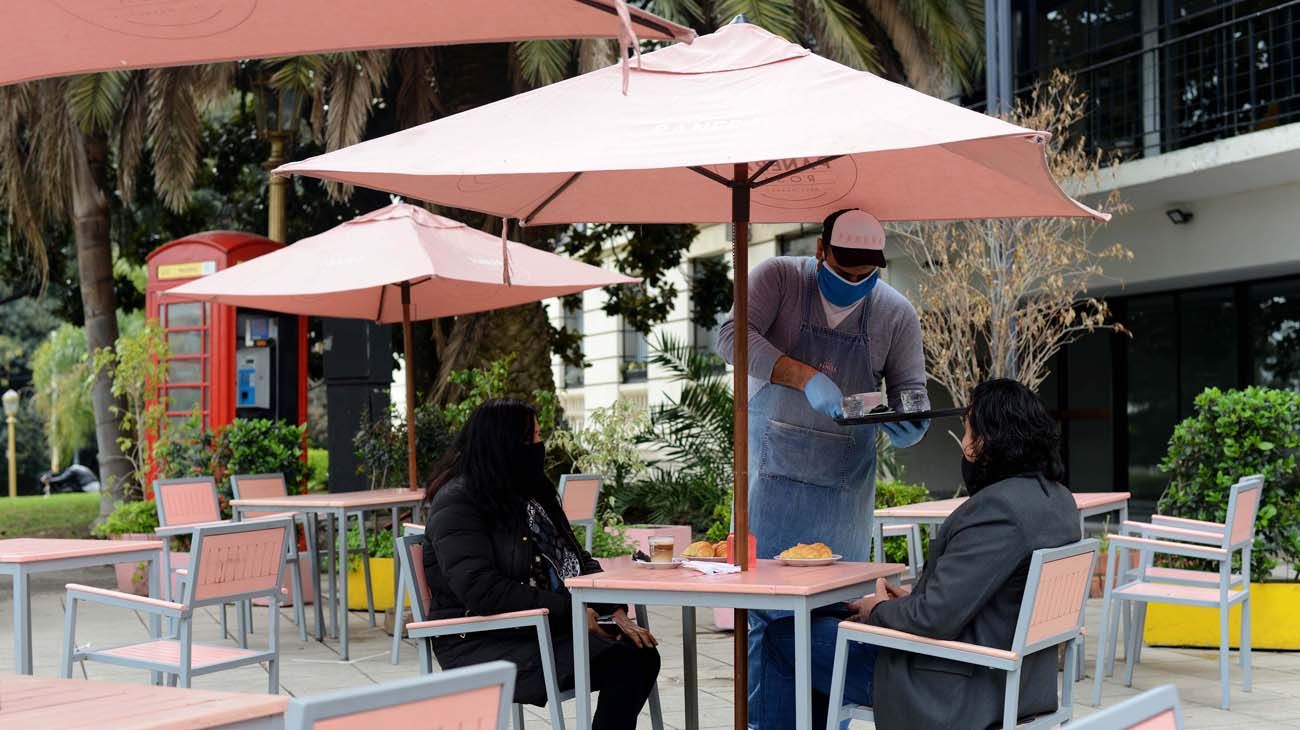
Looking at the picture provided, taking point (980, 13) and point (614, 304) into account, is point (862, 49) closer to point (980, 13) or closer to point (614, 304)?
point (980, 13)

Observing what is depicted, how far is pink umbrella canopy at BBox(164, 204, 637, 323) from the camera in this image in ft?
26.6

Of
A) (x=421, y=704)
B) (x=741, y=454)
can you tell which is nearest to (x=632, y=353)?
(x=741, y=454)

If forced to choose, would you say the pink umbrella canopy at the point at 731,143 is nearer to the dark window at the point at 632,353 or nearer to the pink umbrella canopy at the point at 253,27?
the pink umbrella canopy at the point at 253,27

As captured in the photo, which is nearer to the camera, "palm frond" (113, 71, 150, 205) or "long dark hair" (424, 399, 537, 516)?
"long dark hair" (424, 399, 537, 516)

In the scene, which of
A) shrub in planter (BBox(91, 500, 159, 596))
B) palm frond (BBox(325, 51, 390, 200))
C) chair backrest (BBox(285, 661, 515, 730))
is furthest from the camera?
palm frond (BBox(325, 51, 390, 200))

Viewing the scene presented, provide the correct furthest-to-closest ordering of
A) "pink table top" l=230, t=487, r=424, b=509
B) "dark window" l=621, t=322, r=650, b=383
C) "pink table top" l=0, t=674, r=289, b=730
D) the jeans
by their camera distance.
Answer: "dark window" l=621, t=322, r=650, b=383
"pink table top" l=230, t=487, r=424, b=509
the jeans
"pink table top" l=0, t=674, r=289, b=730

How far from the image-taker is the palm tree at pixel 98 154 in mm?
14250

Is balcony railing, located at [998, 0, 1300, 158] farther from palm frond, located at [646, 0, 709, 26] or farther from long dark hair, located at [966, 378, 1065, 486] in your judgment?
long dark hair, located at [966, 378, 1065, 486]

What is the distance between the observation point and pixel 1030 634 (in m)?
3.85

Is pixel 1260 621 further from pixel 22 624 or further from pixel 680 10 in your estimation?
pixel 680 10

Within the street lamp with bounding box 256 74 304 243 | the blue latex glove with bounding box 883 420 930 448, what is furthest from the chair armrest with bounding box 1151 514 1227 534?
the street lamp with bounding box 256 74 304 243

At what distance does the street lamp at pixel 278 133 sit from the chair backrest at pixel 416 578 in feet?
36.2

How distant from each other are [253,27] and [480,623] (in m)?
2.10

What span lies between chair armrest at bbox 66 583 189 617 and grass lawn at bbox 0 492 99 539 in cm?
1281
